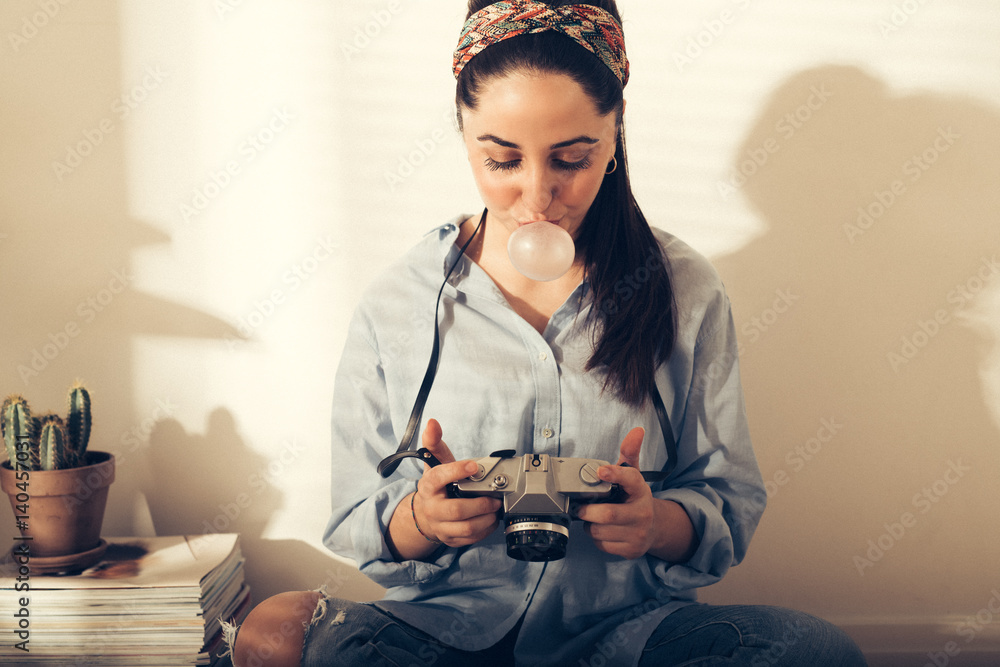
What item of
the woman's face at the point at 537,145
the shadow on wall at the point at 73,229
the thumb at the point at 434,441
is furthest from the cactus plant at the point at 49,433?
the woman's face at the point at 537,145

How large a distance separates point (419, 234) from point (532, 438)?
1.70 ft

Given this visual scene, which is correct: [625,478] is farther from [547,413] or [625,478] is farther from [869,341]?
[869,341]

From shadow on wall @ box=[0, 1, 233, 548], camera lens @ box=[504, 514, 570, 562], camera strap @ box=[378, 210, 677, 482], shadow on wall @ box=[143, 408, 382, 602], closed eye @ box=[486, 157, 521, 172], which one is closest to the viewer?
camera lens @ box=[504, 514, 570, 562]

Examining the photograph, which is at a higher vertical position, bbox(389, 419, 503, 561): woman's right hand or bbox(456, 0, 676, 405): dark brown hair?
bbox(456, 0, 676, 405): dark brown hair

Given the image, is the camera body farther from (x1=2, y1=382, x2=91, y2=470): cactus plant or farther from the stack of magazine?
(x1=2, y1=382, x2=91, y2=470): cactus plant

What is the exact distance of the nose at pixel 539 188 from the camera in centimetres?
92

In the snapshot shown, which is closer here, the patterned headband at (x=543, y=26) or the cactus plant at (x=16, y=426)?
the patterned headband at (x=543, y=26)

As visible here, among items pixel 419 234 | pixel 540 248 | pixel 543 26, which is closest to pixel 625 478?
pixel 540 248

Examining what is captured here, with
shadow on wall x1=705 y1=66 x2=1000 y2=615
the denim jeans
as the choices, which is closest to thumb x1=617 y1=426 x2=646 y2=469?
the denim jeans

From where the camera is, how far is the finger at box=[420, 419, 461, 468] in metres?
0.92

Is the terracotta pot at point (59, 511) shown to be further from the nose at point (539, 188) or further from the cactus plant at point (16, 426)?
the nose at point (539, 188)

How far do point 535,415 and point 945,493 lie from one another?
99 cm

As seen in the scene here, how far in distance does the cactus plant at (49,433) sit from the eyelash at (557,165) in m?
0.84

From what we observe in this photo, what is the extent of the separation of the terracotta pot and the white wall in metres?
0.20
